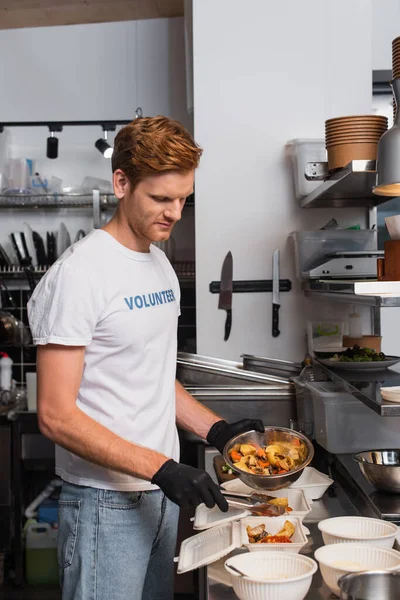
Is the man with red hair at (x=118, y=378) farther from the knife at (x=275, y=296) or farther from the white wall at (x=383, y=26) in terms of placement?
the white wall at (x=383, y=26)

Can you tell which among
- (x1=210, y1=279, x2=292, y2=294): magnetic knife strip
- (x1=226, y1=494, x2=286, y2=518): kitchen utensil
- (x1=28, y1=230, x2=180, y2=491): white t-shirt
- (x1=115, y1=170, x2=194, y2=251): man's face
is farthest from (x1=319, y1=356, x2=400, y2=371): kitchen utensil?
(x1=115, y1=170, x2=194, y2=251): man's face

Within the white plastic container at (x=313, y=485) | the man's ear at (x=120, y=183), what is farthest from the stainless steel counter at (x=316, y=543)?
the man's ear at (x=120, y=183)

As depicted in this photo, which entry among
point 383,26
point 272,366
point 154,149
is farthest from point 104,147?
point 154,149

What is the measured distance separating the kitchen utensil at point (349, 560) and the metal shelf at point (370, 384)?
1.51 ft

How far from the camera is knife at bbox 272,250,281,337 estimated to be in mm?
3283

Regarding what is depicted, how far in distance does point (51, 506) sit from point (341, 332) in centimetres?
184

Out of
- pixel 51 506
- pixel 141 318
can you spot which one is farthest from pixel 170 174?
pixel 51 506

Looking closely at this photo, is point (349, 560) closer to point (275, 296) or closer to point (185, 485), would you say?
point (185, 485)

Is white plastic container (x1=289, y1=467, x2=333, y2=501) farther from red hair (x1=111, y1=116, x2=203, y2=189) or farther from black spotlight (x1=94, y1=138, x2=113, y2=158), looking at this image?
black spotlight (x1=94, y1=138, x2=113, y2=158)

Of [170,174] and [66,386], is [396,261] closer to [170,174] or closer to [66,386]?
[170,174]

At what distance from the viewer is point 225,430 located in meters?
2.11

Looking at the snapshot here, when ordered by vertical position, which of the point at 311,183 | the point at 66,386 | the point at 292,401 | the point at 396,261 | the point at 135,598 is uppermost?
the point at 311,183

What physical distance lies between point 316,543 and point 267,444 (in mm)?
434

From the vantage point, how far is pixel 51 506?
3916 millimetres
